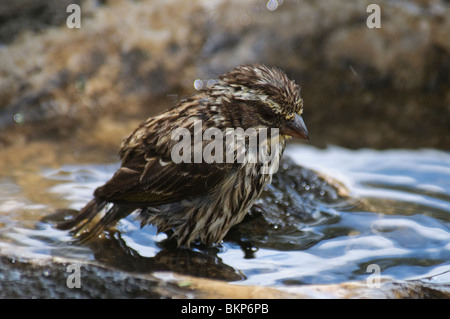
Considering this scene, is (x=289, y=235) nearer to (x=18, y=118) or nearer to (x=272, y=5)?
(x=18, y=118)

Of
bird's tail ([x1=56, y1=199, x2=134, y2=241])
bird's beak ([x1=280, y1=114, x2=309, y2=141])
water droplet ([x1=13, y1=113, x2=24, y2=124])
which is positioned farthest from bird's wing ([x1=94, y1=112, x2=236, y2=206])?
Answer: water droplet ([x1=13, y1=113, x2=24, y2=124])

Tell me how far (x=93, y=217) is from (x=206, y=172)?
953 mm

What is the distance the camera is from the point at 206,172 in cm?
405

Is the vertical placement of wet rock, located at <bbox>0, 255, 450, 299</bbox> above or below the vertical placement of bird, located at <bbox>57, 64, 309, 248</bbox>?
below

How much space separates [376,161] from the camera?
19.6 ft

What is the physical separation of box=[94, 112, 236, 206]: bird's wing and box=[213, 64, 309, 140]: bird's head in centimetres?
40

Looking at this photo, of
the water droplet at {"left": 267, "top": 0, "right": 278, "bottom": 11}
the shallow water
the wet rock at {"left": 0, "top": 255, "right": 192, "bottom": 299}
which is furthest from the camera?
the water droplet at {"left": 267, "top": 0, "right": 278, "bottom": 11}

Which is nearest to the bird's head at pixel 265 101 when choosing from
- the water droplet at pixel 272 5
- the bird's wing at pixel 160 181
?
the bird's wing at pixel 160 181

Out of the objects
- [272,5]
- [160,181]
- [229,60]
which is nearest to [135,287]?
[160,181]

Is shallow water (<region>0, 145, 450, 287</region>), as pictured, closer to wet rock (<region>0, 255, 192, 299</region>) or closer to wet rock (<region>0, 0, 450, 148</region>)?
wet rock (<region>0, 255, 192, 299</region>)

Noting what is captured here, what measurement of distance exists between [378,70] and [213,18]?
7.07ft

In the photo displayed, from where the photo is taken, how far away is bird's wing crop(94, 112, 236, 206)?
4.09 metres

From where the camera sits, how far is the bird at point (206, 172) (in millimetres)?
4102

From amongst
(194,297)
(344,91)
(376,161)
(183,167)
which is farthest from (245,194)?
(344,91)
